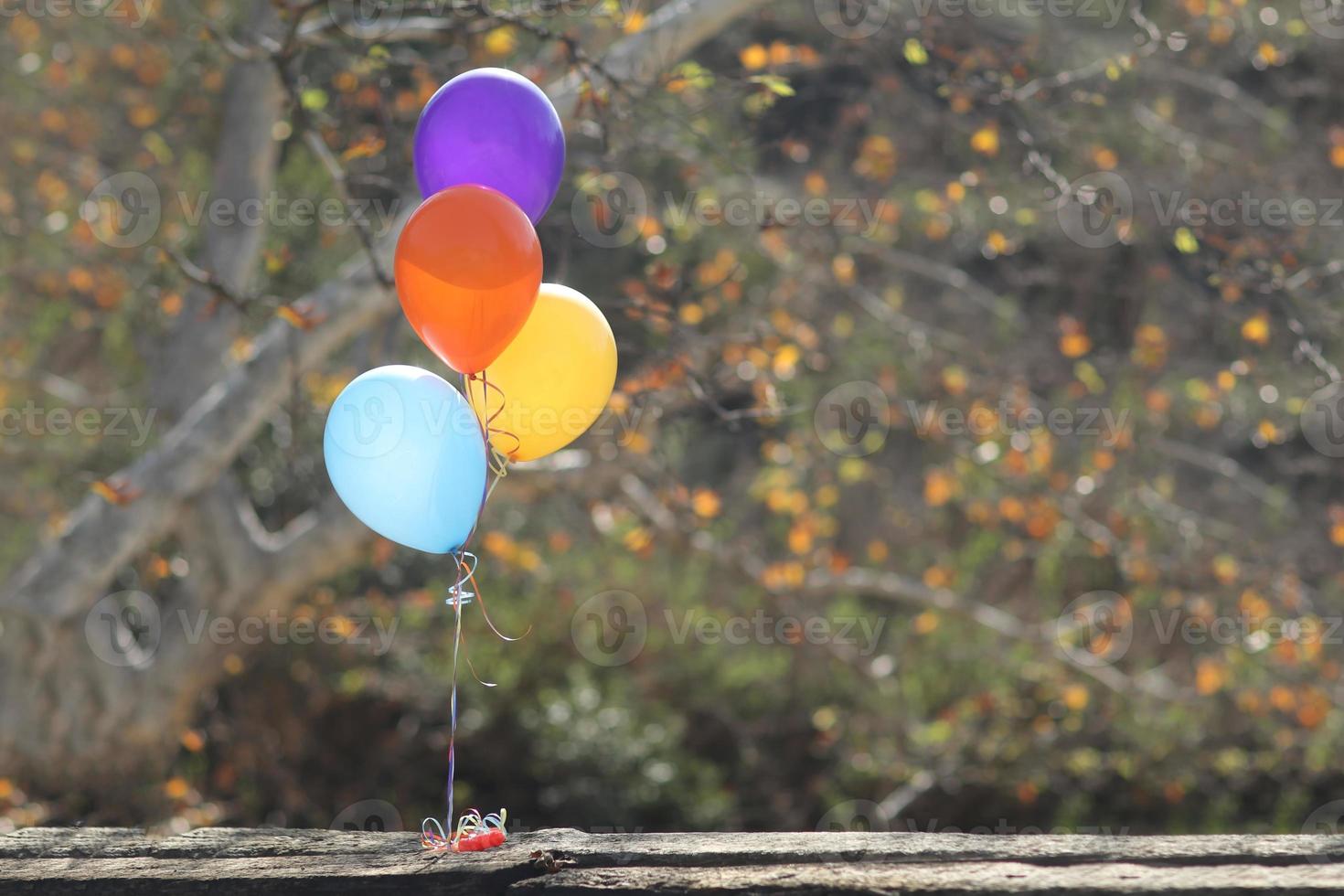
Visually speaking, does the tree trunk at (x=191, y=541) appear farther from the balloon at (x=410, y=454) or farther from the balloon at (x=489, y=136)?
the balloon at (x=410, y=454)

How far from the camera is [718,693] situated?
5.73 metres

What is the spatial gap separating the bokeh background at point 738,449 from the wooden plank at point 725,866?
167cm

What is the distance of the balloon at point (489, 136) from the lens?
2170mm

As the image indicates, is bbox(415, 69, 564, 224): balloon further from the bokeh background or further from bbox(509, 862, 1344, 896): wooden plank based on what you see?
bbox(509, 862, 1344, 896): wooden plank

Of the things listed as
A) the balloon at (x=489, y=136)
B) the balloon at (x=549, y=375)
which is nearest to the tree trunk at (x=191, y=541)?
the balloon at (x=489, y=136)

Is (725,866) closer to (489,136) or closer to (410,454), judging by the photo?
(410,454)

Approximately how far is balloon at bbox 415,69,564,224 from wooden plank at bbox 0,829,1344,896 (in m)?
1.23

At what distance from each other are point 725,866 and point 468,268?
3.53 ft

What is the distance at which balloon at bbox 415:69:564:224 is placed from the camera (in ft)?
7.12

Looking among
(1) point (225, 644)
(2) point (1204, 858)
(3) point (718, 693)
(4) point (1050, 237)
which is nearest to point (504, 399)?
(2) point (1204, 858)

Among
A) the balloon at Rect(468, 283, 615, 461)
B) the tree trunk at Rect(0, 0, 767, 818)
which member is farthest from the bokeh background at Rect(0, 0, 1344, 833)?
the balloon at Rect(468, 283, 615, 461)

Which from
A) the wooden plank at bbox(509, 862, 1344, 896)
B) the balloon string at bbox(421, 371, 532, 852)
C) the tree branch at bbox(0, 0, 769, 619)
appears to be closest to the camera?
the wooden plank at bbox(509, 862, 1344, 896)

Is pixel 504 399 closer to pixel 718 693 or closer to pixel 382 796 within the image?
pixel 382 796

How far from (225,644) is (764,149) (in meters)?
2.91
